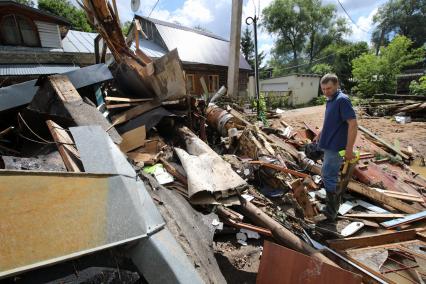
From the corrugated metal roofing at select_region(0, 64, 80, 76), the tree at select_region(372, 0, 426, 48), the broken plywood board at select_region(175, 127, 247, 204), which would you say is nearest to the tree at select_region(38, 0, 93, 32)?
the corrugated metal roofing at select_region(0, 64, 80, 76)

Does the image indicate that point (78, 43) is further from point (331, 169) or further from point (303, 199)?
point (331, 169)

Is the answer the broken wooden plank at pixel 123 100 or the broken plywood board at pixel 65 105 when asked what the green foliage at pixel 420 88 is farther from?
the broken plywood board at pixel 65 105

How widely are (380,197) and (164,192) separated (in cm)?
339

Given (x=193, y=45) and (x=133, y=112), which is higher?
(x=193, y=45)

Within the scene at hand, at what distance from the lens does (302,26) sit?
33000 millimetres

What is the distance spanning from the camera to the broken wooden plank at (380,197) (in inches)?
144

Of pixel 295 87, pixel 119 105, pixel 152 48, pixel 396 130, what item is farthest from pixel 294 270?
pixel 295 87

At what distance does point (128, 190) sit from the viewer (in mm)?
1757

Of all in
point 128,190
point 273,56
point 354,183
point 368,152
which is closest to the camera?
point 128,190

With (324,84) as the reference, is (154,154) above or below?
below

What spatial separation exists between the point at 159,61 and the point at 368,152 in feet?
17.2

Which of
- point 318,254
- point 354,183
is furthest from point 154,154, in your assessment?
point 354,183

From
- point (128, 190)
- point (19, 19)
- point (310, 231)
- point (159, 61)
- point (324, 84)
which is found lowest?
point (310, 231)

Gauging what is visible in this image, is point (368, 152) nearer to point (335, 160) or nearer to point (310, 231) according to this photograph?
point (335, 160)
